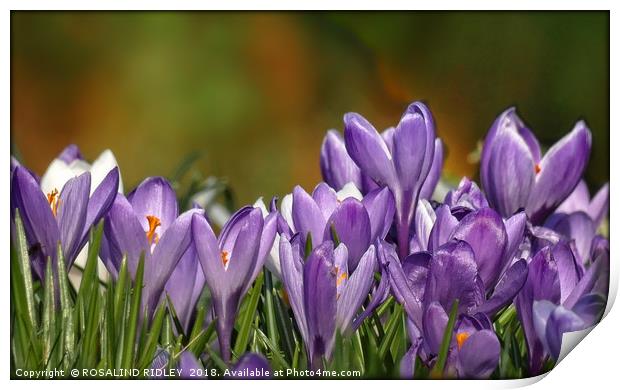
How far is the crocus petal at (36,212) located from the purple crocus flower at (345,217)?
17cm

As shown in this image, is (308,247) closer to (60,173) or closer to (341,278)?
(341,278)

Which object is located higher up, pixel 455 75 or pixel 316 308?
pixel 455 75

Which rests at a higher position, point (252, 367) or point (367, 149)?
point (367, 149)

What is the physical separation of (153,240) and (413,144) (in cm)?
20

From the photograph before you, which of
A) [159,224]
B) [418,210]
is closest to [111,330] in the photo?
[159,224]

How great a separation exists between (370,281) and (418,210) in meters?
0.07

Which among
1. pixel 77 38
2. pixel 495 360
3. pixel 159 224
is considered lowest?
pixel 495 360

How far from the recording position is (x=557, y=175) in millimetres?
798

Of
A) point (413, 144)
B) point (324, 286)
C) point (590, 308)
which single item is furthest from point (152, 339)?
point (590, 308)

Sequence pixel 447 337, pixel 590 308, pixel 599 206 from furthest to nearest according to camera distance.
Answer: pixel 599 206 < pixel 590 308 < pixel 447 337

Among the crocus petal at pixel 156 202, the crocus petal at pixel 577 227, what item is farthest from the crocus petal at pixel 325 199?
the crocus petal at pixel 577 227

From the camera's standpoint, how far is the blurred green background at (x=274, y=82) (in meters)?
0.87

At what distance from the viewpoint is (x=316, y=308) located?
2.24 feet
